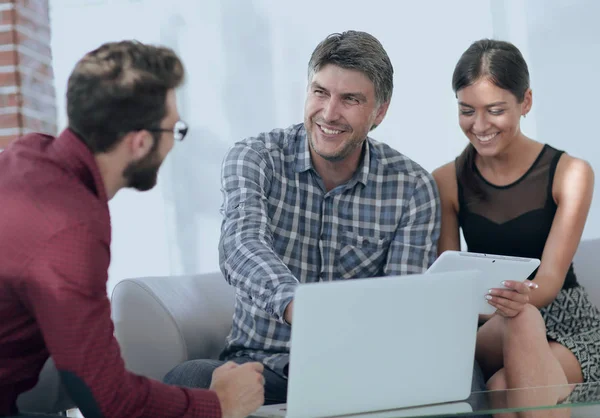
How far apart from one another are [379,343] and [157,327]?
98cm

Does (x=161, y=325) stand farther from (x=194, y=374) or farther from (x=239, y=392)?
(x=239, y=392)

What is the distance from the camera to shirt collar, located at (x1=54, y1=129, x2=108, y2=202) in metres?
1.24

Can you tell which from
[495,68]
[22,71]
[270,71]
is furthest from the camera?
[270,71]

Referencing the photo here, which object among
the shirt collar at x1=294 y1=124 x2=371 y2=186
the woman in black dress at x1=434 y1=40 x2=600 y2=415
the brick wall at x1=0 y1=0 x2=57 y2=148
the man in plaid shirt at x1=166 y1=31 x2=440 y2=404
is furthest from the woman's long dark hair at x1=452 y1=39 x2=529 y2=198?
the brick wall at x1=0 y1=0 x2=57 y2=148

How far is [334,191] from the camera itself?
207 centimetres

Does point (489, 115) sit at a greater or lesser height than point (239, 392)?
greater

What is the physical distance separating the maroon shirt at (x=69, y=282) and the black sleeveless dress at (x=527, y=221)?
46.9 inches

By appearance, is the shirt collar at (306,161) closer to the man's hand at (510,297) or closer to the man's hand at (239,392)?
the man's hand at (510,297)

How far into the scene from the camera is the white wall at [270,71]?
3.69 metres

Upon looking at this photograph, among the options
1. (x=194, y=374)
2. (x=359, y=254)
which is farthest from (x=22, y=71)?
(x=194, y=374)

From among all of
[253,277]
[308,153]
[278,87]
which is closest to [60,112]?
[278,87]

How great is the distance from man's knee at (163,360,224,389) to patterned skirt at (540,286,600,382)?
35.3 inches

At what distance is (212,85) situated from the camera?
417cm

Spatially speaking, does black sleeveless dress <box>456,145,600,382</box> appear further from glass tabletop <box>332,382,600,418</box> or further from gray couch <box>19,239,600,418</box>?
glass tabletop <box>332,382,600,418</box>
